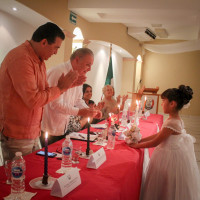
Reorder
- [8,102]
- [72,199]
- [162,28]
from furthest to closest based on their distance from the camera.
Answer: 1. [162,28]
2. [8,102]
3. [72,199]

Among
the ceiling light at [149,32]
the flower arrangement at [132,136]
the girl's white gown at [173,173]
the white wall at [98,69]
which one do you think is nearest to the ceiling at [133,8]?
the white wall at [98,69]

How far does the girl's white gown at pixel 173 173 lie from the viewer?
1.82 m

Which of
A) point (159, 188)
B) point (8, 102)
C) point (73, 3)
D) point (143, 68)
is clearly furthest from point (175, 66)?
point (8, 102)

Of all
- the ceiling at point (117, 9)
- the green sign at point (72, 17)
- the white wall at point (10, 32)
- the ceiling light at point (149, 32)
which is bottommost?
the white wall at point (10, 32)

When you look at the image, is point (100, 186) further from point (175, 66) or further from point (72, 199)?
point (175, 66)

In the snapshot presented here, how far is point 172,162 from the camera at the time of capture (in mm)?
1893

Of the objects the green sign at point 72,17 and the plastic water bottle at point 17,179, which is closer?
the plastic water bottle at point 17,179

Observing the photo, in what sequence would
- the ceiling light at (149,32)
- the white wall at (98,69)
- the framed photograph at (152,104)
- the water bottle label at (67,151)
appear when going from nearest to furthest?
the water bottle label at (67,151), the framed photograph at (152,104), the white wall at (98,69), the ceiling light at (149,32)

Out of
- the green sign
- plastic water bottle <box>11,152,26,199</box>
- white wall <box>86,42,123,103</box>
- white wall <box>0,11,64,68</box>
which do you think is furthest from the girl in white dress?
white wall <box>86,42,123,103</box>

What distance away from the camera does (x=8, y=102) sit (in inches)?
51.0

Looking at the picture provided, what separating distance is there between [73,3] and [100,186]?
393cm

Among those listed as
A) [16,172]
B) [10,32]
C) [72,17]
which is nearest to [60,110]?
[16,172]

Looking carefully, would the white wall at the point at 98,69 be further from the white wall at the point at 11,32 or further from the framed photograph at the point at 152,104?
the white wall at the point at 11,32

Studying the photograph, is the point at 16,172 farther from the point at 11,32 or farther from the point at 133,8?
the point at 133,8
